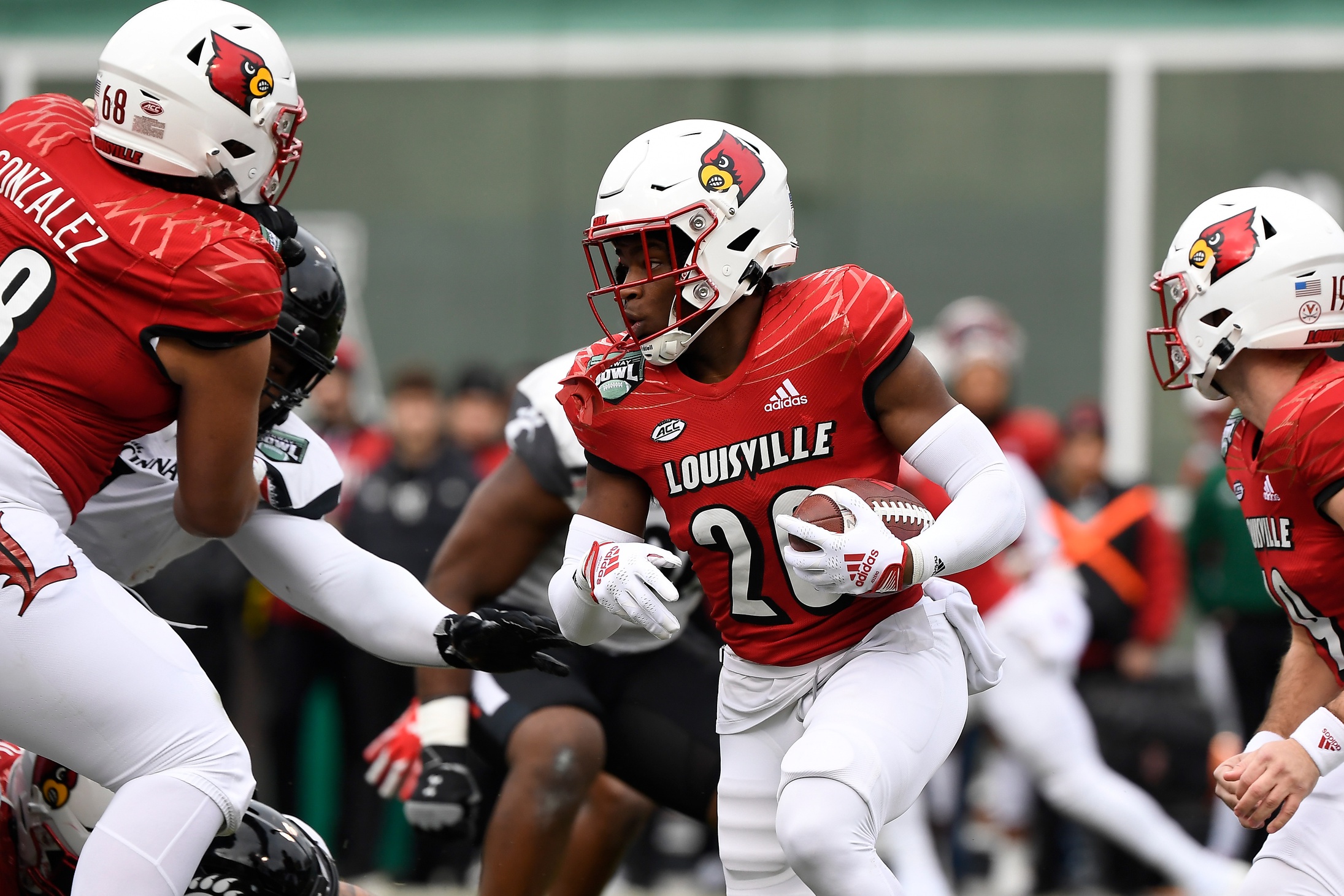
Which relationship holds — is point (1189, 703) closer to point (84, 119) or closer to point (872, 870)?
point (872, 870)

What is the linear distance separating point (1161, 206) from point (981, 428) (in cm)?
698

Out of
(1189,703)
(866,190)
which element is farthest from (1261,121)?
(1189,703)

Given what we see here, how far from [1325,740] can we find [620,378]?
1.47 metres

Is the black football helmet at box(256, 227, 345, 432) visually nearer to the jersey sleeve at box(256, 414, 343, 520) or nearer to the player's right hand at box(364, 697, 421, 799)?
the jersey sleeve at box(256, 414, 343, 520)

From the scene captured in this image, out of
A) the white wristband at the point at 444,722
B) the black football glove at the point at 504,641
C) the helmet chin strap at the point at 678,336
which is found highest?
the helmet chin strap at the point at 678,336

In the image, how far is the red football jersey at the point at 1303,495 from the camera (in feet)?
9.95

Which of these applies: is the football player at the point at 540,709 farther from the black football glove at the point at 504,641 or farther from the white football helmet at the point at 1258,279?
the white football helmet at the point at 1258,279

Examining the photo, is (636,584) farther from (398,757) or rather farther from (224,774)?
(398,757)

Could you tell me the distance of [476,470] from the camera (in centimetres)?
702

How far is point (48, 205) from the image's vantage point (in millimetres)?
2994

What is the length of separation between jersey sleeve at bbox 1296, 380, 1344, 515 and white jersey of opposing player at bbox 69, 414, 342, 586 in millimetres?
1981

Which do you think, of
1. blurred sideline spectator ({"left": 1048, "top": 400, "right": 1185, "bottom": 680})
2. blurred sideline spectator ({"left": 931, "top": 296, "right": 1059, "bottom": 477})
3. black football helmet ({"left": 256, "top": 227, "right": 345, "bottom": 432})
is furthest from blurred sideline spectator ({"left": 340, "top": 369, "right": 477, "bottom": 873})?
black football helmet ({"left": 256, "top": 227, "right": 345, "bottom": 432})

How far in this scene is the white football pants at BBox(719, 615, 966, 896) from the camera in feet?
9.64

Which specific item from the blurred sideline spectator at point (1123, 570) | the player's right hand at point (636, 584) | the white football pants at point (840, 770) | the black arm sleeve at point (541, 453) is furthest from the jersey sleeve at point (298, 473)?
the blurred sideline spectator at point (1123, 570)
